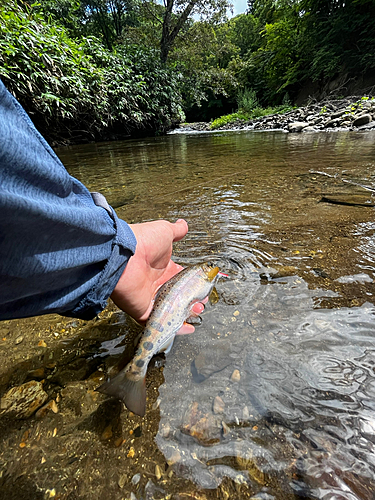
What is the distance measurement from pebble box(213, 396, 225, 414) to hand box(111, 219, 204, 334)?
416 mm

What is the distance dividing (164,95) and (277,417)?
57.5ft

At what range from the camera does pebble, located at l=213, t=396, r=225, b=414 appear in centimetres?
106

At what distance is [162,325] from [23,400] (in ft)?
2.36

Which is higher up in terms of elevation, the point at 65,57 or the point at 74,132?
the point at 65,57

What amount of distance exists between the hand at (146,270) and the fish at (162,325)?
0.38ft

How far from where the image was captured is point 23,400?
1122mm

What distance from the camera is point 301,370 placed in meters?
1.16

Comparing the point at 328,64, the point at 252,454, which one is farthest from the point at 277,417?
the point at 328,64

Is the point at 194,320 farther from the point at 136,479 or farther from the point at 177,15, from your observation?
the point at 177,15

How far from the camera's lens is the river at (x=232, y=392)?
2.83 ft

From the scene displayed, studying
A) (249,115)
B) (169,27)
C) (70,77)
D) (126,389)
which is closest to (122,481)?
(126,389)

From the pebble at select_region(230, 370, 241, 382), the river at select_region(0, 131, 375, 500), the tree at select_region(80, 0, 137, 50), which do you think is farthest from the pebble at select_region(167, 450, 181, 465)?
the tree at select_region(80, 0, 137, 50)

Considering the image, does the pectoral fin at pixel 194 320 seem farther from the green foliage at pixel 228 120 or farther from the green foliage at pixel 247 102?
the green foliage at pixel 247 102

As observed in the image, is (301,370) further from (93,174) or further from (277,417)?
(93,174)
